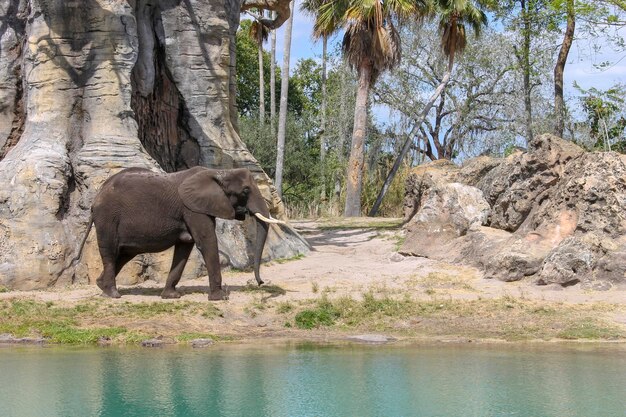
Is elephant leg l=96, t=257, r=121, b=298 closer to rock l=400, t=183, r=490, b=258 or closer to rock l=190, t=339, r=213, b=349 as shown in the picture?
rock l=190, t=339, r=213, b=349

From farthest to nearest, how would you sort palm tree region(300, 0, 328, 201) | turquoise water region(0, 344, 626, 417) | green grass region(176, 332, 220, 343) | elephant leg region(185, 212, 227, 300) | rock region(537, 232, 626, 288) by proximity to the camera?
1. palm tree region(300, 0, 328, 201)
2. rock region(537, 232, 626, 288)
3. elephant leg region(185, 212, 227, 300)
4. green grass region(176, 332, 220, 343)
5. turquoise water region(0, 344, 626, 417)

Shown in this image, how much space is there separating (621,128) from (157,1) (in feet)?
58.1

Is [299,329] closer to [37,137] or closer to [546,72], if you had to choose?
[37,137]

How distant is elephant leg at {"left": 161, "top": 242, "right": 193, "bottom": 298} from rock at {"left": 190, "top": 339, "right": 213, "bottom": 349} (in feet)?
6.51

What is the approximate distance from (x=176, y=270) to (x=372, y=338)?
3.10 meters

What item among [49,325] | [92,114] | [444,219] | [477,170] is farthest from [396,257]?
[49,325]

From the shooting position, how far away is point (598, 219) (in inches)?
562

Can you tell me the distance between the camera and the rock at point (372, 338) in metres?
11.0

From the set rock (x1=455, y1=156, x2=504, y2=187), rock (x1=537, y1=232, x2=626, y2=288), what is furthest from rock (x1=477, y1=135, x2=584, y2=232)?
rock (x1=455, y1=156, x2=504, y2=187)

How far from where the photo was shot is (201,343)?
10.7m

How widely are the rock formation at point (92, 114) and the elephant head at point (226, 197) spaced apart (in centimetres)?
211

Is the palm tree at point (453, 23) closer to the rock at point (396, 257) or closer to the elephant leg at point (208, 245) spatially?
the rock at point (396, 257)

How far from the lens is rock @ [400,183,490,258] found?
1716 cm

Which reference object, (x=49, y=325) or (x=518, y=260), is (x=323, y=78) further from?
(x=49, y=325)
